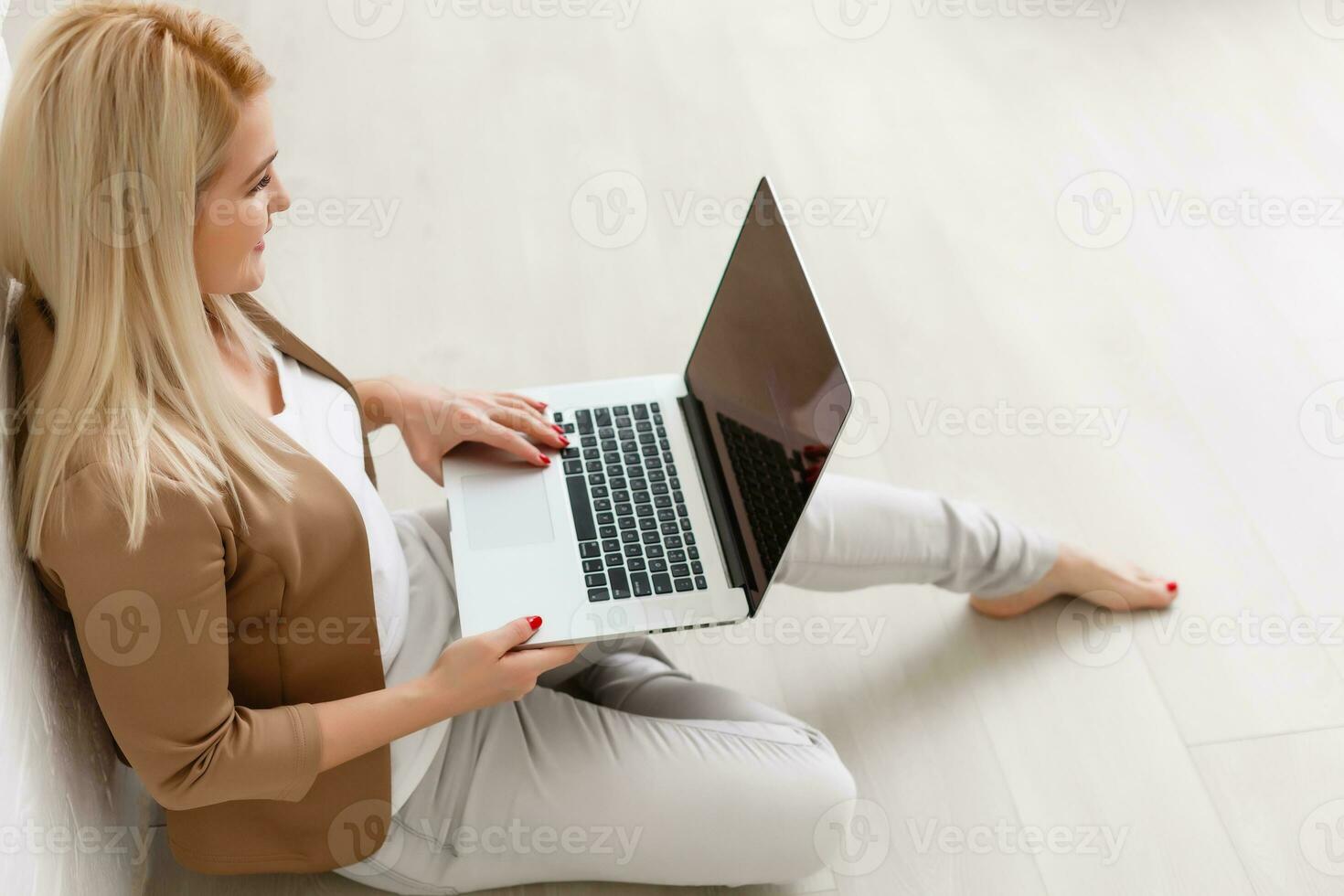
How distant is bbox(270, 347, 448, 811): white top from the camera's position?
1211mm

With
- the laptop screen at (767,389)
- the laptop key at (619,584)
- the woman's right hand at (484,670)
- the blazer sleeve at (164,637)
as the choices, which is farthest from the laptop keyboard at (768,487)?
the blazer sleeve at (164,637)

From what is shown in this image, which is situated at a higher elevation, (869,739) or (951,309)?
(951,309)

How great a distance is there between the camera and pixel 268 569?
105 centimetres

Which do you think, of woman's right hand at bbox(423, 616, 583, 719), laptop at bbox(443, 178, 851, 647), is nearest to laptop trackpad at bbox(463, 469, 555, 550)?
laptop at bbox(443, 178, 851, 647)

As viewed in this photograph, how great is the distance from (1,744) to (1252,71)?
103 inches

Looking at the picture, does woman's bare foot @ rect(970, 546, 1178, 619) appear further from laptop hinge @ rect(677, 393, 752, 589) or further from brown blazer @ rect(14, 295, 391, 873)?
brown blazer @ rect(14, 295, 391, 873)

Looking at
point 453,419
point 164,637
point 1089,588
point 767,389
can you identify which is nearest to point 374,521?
point 453,419

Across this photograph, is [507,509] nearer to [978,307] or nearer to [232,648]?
[232,648]

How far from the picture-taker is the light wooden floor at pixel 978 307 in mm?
1595

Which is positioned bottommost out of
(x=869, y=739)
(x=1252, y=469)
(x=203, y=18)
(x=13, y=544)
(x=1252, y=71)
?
(x=869, y=739)

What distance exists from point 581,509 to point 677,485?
4.5 inches

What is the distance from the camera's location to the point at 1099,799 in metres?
1.57

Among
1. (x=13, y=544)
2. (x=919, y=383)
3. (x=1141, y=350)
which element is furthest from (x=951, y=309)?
(x=13, y=544)

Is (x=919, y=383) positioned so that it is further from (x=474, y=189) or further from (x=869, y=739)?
(x=474, y=189)
